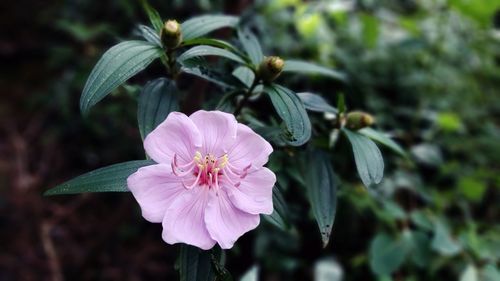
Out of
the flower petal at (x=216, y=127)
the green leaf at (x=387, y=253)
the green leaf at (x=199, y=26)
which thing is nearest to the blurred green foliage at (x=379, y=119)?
the green leaf at (x=387, y=253)

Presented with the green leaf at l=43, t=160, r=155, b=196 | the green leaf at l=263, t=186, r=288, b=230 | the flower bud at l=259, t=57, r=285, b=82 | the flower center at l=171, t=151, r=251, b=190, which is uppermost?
the flower bud at l=259, t=57, r=285, b=82

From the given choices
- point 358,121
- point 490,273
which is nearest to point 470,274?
point 490,273

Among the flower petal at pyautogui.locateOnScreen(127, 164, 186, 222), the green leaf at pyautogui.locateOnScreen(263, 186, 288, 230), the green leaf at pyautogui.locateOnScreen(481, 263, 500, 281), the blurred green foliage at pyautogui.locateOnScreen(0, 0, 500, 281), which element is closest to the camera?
the flower petal at pyautogui.locateOnScreen(127, 164, 186, 222)

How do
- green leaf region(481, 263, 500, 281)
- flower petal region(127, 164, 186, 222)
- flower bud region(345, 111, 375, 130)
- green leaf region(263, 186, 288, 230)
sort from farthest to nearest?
green leaf region(481, 263, 500, 281) → flower bud region(345, 111, 375, 130) → green leaf region(263, 186, 288, 230) → flower petal region(127, 164, 186, 222)

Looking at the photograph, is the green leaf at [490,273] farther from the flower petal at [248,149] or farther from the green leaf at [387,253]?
the flower petal at [248,149]

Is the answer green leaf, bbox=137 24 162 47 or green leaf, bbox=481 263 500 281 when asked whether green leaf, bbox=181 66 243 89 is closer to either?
green leaf, bbox=137 24 162 47

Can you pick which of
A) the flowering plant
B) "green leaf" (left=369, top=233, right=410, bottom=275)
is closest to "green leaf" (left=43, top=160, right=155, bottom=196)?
the flowering plant

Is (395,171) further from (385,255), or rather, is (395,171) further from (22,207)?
(22,207)
